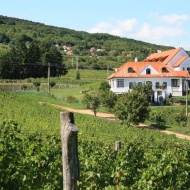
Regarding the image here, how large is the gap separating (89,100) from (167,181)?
35.8 meters

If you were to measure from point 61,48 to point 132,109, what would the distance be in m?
104

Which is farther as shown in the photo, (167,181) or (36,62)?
(36,62)

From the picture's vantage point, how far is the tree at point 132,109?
39656 mm

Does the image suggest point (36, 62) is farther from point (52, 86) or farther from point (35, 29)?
point (35, 29)

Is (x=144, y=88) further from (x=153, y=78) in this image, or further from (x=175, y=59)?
(x=175, y=59)

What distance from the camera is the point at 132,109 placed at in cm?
3984

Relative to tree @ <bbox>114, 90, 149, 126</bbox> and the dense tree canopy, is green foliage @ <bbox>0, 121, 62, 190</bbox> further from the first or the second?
the dense tree canopy

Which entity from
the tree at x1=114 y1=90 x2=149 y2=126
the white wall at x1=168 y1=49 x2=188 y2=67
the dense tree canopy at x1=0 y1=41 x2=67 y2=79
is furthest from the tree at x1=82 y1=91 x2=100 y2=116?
the dense tree canopy at x1=0 y1=41 x2=67 y2=79

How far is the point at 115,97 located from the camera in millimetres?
46406

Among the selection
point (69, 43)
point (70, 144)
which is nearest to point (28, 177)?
point (70, 144)

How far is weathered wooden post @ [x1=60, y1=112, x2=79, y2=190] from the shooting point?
19.8 feet

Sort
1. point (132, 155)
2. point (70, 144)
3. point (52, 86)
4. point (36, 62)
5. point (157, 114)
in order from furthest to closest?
point (36, 62)
point (52, 86)
point (157, 114)
point (132, 155)
point (70, 144)

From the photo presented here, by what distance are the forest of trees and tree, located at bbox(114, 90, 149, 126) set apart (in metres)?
37.2

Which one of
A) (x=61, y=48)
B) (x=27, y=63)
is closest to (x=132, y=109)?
(x=27, y=63)
